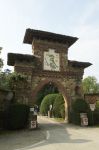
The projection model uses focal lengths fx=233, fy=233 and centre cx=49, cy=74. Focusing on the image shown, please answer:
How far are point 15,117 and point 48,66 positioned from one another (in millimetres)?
7226

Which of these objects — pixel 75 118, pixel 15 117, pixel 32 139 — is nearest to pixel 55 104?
pixel 75 118

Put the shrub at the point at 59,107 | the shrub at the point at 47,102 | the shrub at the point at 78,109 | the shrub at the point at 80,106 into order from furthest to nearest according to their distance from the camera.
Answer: the shrub at the point at 47,102 → the shrub at the point at 59,107 → the shrub at the point at 80,106 → the shrub at the point at 78,109

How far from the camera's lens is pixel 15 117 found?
19.7 m

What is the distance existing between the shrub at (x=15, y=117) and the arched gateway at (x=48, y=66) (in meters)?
2.81

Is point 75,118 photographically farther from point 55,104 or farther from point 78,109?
point 55,104

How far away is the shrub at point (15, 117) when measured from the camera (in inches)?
770

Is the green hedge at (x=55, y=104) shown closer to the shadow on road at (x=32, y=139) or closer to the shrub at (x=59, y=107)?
the shrub at (x=59, y=107)

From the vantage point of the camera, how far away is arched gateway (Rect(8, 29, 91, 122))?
2370 centimetres

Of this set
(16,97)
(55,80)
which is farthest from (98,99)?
(16,97)

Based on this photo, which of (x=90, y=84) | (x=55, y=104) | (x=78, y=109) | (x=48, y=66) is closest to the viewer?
(x=78, y=109)

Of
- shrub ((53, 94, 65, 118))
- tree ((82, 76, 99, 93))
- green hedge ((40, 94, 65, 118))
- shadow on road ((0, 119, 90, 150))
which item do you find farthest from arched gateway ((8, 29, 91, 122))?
tree ((82, 76, 99, 93))

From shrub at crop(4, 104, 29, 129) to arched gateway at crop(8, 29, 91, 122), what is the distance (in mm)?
2810

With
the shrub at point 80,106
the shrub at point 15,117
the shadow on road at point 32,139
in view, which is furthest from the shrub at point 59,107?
the shadow on road at point 32,139

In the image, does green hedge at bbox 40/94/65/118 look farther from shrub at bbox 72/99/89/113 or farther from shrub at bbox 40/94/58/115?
shrub at bbox 72/99/89/113
